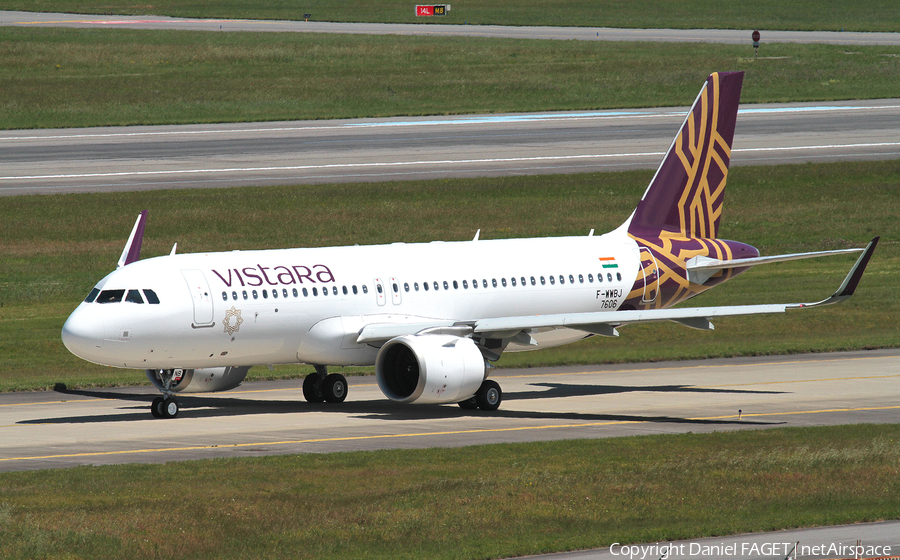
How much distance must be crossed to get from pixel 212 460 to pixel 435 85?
75982 mm

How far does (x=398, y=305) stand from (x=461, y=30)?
9872 centimetres

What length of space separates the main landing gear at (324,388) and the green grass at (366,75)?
55.7 meters

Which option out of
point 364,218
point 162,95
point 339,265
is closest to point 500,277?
point 339,265

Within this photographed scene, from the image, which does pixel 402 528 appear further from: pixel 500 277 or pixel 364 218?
pixel 364 218

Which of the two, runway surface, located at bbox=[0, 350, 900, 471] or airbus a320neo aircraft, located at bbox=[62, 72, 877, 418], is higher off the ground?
airbus a320neo aircraft, located at bbox=[62, 72, 877, 418]

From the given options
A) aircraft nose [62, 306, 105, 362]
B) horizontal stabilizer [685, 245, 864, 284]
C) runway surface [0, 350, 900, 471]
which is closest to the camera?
runway surface [0, 350, 900, 471]

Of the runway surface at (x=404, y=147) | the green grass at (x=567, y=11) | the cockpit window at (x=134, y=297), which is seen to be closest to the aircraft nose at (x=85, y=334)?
the cockpit window at (x=134, y=297)

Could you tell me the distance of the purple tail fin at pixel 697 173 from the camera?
4572 cm

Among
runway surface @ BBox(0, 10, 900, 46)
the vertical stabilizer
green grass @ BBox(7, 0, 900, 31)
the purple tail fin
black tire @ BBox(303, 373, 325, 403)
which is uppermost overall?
green grass @ BBox(7, 0, 900, 31)

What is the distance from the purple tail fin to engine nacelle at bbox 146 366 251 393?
14.0 meters

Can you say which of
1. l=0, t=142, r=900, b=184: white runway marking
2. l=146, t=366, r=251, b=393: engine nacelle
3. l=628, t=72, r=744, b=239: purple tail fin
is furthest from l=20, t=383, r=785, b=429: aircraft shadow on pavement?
l=0, t=142, r=900, b=184: white runway marking

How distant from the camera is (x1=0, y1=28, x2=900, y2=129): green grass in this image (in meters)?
96.6

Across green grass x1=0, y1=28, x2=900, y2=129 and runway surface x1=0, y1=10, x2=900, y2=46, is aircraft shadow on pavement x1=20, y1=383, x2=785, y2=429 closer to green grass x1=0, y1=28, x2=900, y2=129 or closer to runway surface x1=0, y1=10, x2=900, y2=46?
green grass x1=0, y1=28, x2=900, y2=129

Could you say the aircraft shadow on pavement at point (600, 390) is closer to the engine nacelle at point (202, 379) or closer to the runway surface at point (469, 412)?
the runway surface at point (469, 412)
